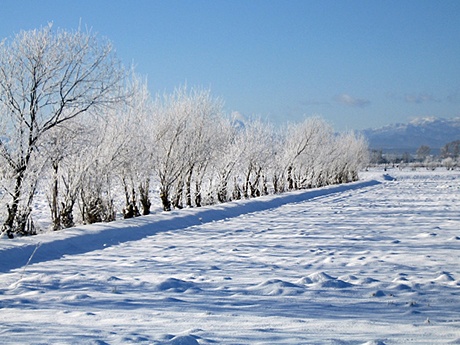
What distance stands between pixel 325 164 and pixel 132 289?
38789mm

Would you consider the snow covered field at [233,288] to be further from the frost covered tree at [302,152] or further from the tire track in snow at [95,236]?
the frost covered tree at [302,152]

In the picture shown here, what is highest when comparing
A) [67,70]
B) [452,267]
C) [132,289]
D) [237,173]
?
[67,70]

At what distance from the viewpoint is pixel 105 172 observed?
14.7 m

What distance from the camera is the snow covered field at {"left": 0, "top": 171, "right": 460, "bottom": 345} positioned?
445cm

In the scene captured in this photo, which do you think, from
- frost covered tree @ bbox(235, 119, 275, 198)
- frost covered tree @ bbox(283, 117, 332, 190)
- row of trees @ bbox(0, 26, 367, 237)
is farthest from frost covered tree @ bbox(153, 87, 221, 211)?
frost covered tree @ bbox(283, 117, 332, 190)

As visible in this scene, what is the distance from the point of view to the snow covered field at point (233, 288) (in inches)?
175

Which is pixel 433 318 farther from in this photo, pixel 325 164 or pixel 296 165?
pixel 325 164

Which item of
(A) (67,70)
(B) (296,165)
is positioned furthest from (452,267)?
(B) (296,165)

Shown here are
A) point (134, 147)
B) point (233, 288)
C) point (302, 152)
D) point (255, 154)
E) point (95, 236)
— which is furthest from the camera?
point (302, 152)

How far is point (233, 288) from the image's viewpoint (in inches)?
244

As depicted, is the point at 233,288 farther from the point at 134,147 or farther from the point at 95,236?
the point at 134,147

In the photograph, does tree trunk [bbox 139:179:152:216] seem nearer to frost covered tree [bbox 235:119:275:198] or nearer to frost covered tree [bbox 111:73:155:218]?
frost covered tree [bbox 111:73:155:218]

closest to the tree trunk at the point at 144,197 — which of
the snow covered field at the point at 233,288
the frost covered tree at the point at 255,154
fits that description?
the snow covered field at the point at 233,288

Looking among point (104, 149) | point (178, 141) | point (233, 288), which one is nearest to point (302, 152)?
point (178, 141)
